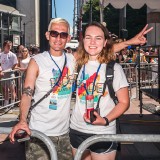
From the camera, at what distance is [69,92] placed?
310 cm

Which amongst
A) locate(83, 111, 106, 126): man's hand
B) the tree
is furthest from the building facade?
locate(83, 111, 106, 126): man's hand

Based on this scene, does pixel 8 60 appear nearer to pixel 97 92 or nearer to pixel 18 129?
pixel 97 92

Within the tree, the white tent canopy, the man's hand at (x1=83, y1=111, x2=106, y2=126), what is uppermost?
the tree

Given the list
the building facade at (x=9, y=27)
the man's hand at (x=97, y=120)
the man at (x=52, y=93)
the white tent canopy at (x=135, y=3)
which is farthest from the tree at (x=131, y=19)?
the man's hand at (x=97, y=120)

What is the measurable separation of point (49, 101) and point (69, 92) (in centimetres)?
19

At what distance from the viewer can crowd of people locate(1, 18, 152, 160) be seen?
291 cm

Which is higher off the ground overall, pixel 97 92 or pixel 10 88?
pixel 97 92

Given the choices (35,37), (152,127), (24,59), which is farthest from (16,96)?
(35,37)

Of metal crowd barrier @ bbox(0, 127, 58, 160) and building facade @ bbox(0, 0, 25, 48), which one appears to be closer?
metal crowd barrier @ bbox(0, 127, 58, 160)

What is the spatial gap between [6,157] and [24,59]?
5127 millimetres

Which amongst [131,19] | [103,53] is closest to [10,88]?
[103,53]

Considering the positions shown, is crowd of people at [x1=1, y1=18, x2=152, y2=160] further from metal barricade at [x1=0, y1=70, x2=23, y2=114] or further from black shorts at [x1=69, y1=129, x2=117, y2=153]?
metal barricade at [x1=0, y1=70, x2=23, y2=114]

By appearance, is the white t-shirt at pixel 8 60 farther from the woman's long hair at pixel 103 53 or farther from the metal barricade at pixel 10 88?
the woman's long hair at pixel 103 53

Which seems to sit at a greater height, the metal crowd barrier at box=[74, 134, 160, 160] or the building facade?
the building facade
